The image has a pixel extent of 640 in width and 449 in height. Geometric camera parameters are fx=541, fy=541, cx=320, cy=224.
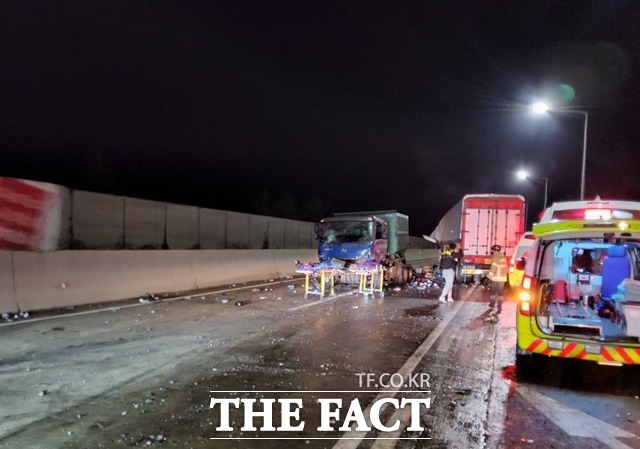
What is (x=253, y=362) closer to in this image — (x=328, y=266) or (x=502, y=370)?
(x=502, y=370)

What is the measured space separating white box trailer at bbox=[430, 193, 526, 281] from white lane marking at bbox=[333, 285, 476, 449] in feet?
26.6

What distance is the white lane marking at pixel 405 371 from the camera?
4.89m

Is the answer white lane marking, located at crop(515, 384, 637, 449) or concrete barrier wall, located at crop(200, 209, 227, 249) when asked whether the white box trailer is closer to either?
concrete barrier wall, located at crop(200, 209, 227, 249)

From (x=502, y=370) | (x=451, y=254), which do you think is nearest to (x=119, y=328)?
(x=502, y=370)

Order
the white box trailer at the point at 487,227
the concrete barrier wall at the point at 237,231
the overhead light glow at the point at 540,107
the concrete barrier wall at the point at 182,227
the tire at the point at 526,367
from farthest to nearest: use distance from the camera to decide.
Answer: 1. the concrete barrier wall at the point at 237,231
2. the concrete barrier wall at the point at 182,227
3. the white box trailer at the point at 487,227
4. the overhead light glow at the point at 540,107
5. the tire at the point at 526,367

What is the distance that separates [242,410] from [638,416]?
4.24 metres

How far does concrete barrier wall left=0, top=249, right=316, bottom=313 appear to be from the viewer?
11.2 m

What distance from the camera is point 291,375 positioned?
696 cm

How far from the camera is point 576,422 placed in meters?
5.55

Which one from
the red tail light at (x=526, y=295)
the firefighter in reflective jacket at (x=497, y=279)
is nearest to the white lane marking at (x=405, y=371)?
the firefighter in reflective jacket at (x=497, y=279)

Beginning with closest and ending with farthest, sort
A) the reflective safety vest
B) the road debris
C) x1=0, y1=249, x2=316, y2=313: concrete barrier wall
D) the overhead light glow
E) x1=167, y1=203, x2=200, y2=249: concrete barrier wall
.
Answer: x1=0, y1=249, x2=316, y2=313: concrete barrier wall → the reflective safety vest → the road debris → the overhead light glow → x1=167, y1=203, x2=200, y2=249: concrete barrier wall

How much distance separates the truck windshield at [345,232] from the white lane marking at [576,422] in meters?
13.3

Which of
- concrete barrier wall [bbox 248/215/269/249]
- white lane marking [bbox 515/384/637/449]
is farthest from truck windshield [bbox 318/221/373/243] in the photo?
white lane marking [bbox 515/384/637/449]

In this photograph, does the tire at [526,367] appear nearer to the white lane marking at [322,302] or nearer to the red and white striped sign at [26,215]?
the white lane marking at [322,302]
